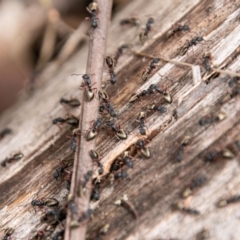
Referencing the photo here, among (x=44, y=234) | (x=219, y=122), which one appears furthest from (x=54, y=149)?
(x=219, y=122)

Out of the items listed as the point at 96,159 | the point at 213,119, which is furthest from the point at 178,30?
the point at 96,159

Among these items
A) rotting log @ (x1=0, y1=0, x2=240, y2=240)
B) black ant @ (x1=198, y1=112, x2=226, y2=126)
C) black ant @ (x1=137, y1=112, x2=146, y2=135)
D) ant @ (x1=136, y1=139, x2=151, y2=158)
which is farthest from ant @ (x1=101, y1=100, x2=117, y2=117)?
black ant @ (x1=198, y1=112, x2=226, y2=126)

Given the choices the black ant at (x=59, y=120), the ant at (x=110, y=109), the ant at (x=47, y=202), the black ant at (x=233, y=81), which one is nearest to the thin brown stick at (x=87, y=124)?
the ant at (x=110, y=109)

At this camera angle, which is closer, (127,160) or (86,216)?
(86,216)

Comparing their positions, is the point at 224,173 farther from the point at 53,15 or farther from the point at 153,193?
the point at 53,15

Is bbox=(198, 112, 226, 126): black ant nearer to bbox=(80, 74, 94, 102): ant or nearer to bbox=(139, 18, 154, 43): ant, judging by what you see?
bbox=(80, 74, 94, 102): ant

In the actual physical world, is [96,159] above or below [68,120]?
below

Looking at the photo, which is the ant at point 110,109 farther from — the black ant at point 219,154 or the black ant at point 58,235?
the black ant at point 58,235

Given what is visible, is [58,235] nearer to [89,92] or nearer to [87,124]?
[87,124]
